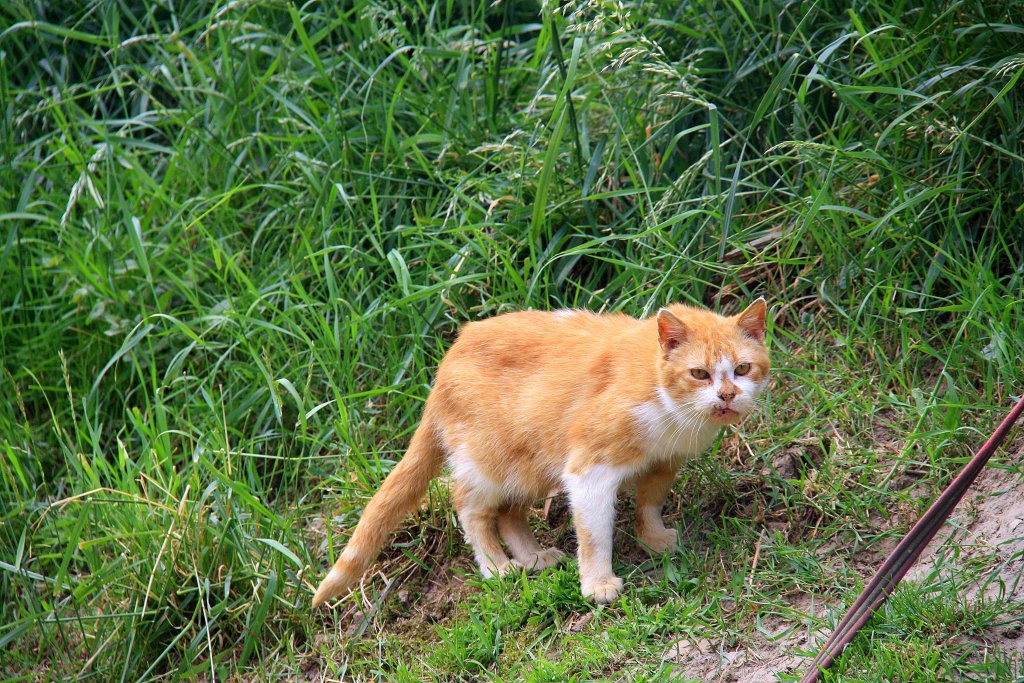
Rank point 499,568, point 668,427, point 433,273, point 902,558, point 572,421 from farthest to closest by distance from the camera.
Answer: point 433,273
point 499,568
point 572,421
point 668,427
point 902,558

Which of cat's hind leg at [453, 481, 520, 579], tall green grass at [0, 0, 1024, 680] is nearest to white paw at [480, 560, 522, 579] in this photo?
cat's hind leg at [453, 481, 520, 579]

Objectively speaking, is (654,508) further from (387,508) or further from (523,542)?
(387,508)

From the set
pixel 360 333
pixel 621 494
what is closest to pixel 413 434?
pixel 360 333

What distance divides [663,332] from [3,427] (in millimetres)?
3146

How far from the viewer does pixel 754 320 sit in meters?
3.81

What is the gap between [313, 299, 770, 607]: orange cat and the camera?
12.2 ft

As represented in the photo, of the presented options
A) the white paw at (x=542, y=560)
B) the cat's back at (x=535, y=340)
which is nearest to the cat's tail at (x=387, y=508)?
the cat's back at (x=535, y=340)

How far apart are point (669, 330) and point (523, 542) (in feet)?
3.52

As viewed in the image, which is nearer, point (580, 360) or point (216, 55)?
point (580, 360)

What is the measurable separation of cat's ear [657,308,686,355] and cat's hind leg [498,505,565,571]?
0.95m

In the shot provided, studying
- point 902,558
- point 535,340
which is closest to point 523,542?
point 535,340

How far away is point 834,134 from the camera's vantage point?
4.85 m

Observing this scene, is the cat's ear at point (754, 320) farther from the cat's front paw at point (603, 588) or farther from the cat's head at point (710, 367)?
the cat's front paw at point (603, 588)

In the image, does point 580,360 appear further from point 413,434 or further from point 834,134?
point 834,134
